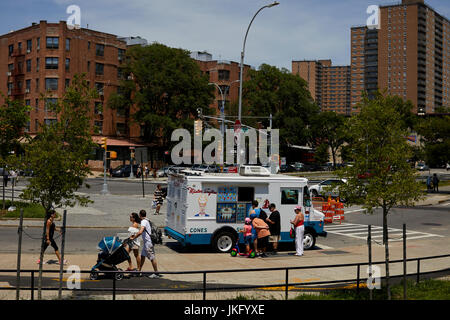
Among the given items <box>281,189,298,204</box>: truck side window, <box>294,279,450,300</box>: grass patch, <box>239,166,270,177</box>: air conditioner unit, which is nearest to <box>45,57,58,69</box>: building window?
<box>239,166,270,177</box>: air conditioner unit

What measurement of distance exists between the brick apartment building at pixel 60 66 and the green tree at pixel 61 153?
59.3 m

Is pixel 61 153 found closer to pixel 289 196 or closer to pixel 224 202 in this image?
pixel 224 202

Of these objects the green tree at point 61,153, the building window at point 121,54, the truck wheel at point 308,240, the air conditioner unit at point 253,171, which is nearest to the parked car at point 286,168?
the building window at point 121,54

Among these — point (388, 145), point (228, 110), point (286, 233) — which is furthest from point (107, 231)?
point (228, 110)

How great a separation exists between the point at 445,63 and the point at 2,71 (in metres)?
170

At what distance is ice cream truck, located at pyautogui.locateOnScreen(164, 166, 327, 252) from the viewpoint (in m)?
17.1

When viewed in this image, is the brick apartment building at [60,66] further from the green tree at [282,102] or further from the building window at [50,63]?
the green tree at [282,102]

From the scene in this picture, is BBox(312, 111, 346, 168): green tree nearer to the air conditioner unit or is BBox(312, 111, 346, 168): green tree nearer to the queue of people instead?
the air conditioner unit

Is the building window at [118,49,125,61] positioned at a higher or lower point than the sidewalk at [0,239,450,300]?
higher

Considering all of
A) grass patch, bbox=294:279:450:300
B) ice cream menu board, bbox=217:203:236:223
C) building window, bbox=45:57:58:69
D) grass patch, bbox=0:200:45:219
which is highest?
building window, bbox=45:57:58:69

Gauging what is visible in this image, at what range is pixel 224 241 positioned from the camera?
17.4 metres

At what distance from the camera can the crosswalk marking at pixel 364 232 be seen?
2280 cm

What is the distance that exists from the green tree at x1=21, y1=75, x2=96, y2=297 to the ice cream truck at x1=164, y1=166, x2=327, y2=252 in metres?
6.59

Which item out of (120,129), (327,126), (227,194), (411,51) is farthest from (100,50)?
(411,51)
